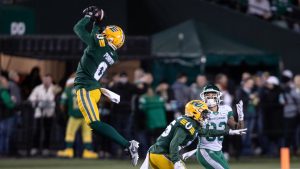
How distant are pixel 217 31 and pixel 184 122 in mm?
14300

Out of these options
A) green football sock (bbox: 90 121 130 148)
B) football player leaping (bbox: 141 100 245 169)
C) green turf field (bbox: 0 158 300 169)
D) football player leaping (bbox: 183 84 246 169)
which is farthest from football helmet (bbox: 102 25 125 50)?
green turf field (bbox: 0 158 300 169)

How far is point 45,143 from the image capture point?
23969mm

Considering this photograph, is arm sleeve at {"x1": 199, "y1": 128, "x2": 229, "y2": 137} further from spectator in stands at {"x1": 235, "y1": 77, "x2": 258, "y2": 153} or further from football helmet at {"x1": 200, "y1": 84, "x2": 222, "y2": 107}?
spectator in stands at {"x1": 235, "y1": 77, "x2": 258, "y2": 153}

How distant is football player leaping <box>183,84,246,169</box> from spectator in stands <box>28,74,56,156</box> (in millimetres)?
8489

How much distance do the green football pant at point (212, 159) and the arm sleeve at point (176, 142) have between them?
2.20 ft

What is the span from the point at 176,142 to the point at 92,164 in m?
7.31

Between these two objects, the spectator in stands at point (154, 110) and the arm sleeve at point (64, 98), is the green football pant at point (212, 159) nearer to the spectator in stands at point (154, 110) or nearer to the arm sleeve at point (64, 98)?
the spectator in stands at point (154, 110)

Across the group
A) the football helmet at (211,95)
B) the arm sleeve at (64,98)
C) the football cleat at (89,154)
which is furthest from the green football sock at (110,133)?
the arm sleeve at (64,98)

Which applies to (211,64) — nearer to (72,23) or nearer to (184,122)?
(72,23)

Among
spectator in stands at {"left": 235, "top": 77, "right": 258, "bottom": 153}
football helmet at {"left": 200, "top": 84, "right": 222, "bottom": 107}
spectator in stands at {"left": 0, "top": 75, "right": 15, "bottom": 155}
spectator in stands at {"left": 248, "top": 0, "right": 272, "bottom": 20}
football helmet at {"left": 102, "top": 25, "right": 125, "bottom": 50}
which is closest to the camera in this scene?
football helmet at {"left": 200, "top": 84, "right": 222, "bottom": 107}

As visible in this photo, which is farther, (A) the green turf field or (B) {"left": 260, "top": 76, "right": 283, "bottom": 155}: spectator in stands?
(B) {"left": 260, "top": 76, "right": 283, "bottom": 155}: spectator in stands

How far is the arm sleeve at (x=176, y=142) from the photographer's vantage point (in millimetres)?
14633

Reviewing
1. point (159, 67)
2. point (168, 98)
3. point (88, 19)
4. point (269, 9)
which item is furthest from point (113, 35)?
point (269, 9)

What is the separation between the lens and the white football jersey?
15547 millimetres
